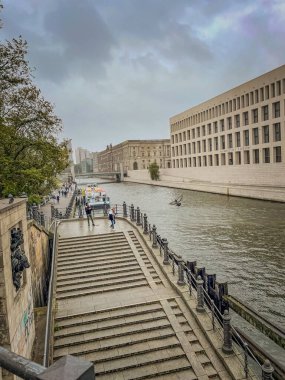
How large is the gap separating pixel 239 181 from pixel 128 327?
53.3 meters

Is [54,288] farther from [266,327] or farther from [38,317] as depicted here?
[266,327]

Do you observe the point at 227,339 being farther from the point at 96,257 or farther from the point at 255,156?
the point at 255,156

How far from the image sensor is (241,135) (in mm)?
61875

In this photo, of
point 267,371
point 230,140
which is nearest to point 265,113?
point 230,140

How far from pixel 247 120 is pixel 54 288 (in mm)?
54784

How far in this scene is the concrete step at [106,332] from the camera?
458 inches

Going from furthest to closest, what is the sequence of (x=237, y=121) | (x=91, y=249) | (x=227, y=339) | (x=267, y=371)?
(x=237, y=121)
(x=91, y=249)
(x=227, y=339)
(x=267, y=371)

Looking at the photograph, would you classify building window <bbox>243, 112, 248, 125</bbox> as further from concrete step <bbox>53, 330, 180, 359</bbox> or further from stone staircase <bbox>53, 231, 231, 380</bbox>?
concrete step <bbox>53, 330, 180, 359</bbox>

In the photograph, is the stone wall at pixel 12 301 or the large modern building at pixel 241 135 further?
the large modern building at pixel 241 135

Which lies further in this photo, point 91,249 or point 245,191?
point 245,191

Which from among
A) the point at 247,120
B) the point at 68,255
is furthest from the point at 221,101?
the point at 68,255

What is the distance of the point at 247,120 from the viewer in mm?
60469

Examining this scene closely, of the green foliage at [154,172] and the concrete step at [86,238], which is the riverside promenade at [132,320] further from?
the green foliage at [154,172]

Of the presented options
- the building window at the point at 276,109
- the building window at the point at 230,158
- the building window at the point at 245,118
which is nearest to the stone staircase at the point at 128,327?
the building window at the point at 276,109
